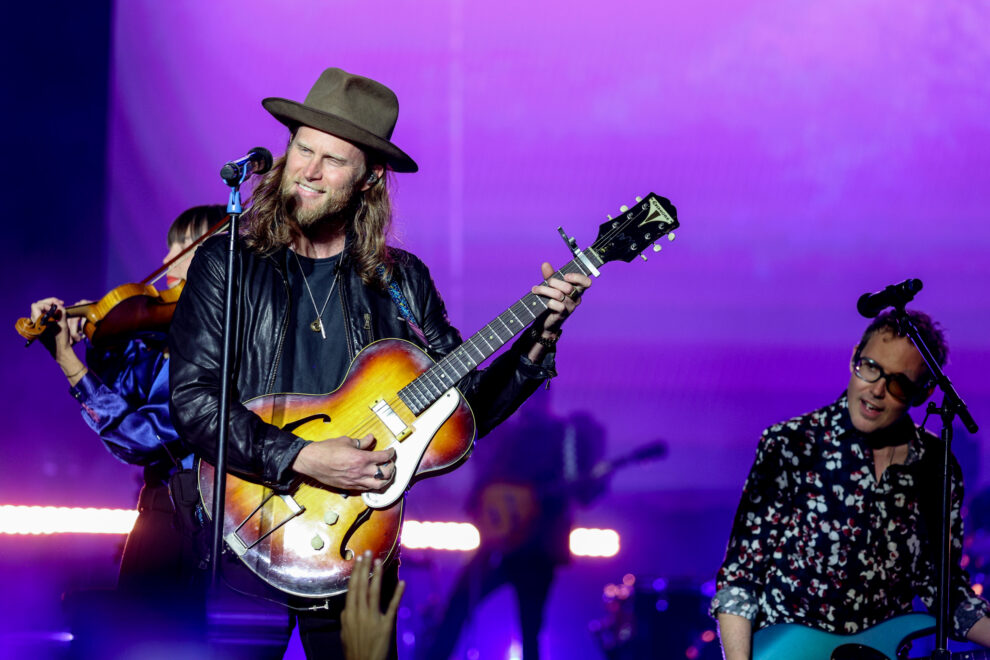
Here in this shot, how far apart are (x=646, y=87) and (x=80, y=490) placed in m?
3.67

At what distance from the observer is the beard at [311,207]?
8.13 ft

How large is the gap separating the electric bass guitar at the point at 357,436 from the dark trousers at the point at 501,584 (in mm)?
2711

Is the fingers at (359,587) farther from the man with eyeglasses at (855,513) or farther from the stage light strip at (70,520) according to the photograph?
the stage light strip at (70,520)

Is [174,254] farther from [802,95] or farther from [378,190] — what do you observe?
[802,95]

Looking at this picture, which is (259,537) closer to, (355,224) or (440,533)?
(355,224)

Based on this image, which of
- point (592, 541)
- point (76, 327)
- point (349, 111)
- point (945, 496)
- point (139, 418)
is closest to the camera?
point (349, 111)

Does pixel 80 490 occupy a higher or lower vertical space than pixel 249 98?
Result: lower

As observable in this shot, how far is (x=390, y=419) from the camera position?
7.59ft

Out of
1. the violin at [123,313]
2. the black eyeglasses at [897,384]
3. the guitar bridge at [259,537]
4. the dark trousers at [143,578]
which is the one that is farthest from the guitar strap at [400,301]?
the black eyeglasses at [897,384]

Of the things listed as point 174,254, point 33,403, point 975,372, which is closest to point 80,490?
point 33,403

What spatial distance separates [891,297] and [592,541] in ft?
8.14

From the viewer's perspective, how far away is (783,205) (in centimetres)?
488

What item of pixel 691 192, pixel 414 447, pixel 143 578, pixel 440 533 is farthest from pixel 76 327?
pixel 691 192

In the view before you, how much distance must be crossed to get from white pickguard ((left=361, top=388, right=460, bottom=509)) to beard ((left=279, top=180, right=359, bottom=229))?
0.57 metres
